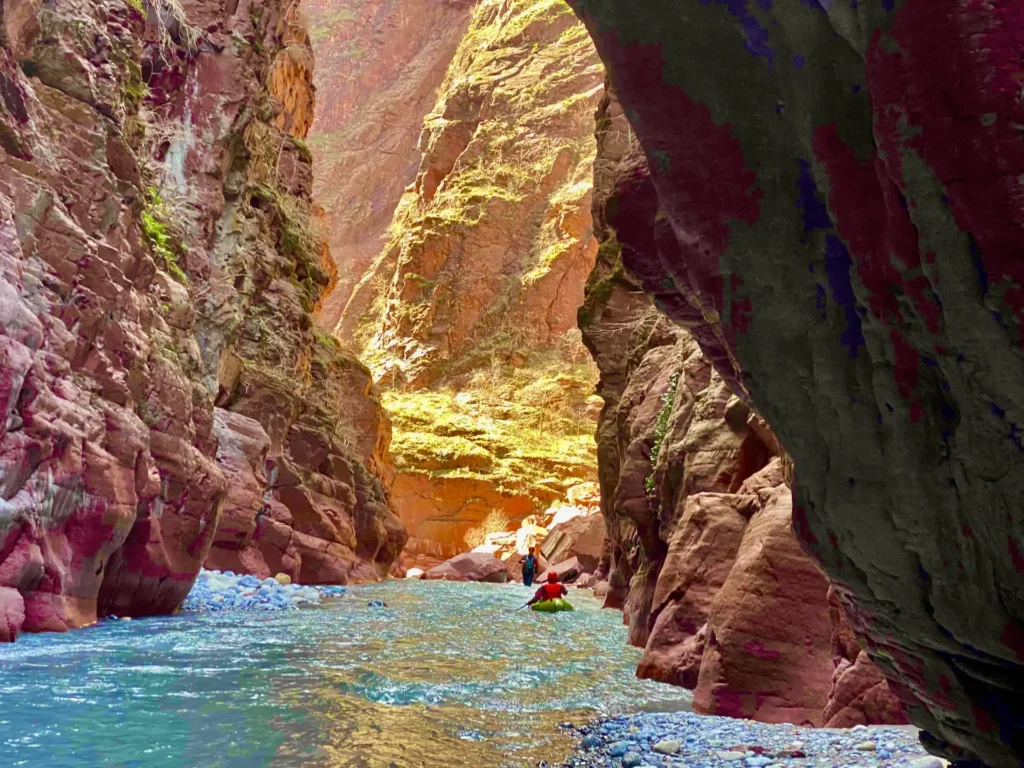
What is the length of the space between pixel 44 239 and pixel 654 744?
1109 centimetres

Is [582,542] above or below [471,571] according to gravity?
above

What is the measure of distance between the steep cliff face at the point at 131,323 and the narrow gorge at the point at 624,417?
8 cm

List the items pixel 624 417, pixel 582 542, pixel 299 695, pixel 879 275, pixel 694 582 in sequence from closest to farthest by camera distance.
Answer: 1. pixel 879 275
2. pixel 299 695
3. pixel 694 582
4. pixel 624 417
5. pixel 582 542

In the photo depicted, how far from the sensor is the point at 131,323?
14258 millimetres

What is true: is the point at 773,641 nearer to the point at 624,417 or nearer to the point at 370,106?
the point at 624,417

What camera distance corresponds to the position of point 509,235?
7244 cm

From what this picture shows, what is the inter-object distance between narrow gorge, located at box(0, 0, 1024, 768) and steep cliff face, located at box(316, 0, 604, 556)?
17.8 metres

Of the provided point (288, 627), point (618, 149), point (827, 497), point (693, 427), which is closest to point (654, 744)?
point (827, 497)

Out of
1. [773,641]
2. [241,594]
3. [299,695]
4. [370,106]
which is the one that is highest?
[370,106]

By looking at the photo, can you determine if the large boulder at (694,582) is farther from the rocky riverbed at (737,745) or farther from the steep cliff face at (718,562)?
the rocky riverbed at (737,745)

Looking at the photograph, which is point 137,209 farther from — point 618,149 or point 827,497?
point 827,497

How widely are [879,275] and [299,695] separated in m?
7.45

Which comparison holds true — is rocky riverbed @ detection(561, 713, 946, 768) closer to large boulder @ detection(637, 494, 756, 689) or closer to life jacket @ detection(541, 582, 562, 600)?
large boulder @ detection(637, 494, 756, 689)

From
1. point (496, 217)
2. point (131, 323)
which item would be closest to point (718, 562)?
point (131, 323)
